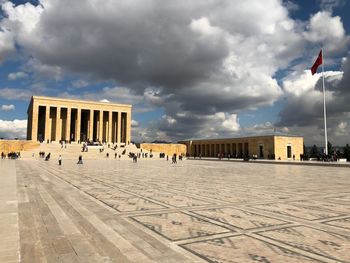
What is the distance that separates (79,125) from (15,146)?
15.1 metres

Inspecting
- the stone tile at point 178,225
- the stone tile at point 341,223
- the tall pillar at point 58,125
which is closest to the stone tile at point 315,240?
the stone tile at point 341,223

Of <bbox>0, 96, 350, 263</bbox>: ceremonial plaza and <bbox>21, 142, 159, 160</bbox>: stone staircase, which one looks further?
<bbox>21, 142, 159, 160</bbox>: stone staircase

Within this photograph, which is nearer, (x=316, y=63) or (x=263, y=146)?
(x=316, y=63)

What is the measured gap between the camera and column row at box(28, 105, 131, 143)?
64750 millimetres

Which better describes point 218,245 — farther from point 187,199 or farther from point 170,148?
point 170,148

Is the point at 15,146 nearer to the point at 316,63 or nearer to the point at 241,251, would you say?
the point at 316,63

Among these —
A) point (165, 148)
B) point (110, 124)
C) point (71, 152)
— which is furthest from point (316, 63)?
point (110, 124)

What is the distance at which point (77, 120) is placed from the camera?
66312 mm

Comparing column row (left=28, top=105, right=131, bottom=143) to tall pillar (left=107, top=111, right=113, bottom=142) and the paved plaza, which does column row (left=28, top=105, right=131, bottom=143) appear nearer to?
tall pillar (left=107, top=111, right=113, bottom=142)

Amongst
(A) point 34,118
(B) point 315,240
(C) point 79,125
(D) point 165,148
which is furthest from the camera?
(D) point 165,148

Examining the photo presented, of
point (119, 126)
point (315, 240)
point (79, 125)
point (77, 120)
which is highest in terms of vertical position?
point (77, 120)

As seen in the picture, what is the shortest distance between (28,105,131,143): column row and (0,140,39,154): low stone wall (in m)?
8.25

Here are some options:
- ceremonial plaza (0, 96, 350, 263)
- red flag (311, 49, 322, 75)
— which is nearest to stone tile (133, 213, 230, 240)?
ceremonial plaza (0, 96, 350, 263)

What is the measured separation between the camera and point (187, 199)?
9.22m
